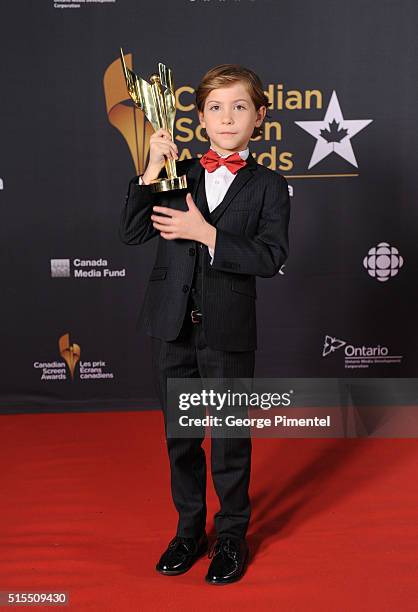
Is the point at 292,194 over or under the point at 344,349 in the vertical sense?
over

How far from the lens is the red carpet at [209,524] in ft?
6.82

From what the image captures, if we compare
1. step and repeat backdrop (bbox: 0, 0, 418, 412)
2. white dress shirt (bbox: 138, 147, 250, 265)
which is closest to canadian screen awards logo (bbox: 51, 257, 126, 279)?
step and repeat backdrop (bbox: 0, 0, 418, 412)

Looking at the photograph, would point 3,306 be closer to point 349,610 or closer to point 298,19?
point 298,19

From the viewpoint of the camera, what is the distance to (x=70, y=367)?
384 centimetres

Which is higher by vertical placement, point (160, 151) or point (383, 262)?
point (160, 151)

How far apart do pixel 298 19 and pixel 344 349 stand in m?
1.69

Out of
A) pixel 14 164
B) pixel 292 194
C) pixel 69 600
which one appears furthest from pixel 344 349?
pixel 69 600

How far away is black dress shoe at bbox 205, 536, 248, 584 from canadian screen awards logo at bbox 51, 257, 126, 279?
6.18 ft

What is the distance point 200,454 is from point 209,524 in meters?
0.36

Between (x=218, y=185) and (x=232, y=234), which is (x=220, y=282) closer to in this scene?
(x=232, y=234)

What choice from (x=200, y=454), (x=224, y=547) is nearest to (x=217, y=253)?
(x=200, y=454)

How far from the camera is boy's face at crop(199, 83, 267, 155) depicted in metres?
1.99

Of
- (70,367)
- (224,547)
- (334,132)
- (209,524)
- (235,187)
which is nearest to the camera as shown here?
(235,187)

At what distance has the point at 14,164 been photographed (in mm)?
3688
